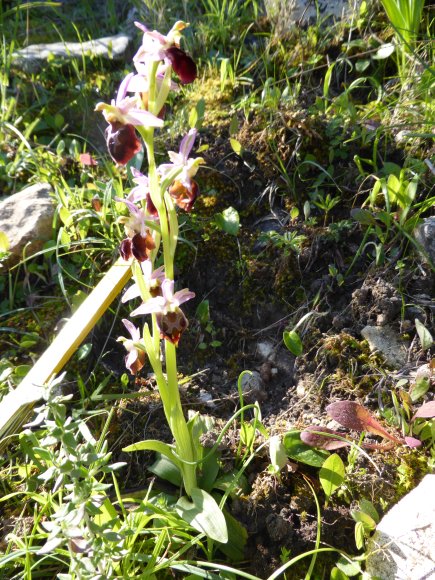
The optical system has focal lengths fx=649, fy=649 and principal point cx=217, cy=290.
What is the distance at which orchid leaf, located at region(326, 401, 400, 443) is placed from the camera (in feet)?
6.19

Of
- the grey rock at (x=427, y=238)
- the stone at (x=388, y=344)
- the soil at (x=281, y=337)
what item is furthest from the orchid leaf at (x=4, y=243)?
the grey rock at (x=427, y=238)

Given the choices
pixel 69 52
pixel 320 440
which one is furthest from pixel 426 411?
pixel 69 52

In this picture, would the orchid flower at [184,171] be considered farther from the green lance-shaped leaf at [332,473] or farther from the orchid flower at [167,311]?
the green lance-shaped leaf at [332,473]

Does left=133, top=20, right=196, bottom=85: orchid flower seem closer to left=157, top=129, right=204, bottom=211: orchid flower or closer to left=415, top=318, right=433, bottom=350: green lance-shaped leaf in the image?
left=157, top=129, right=204, bottom=211: orchid flower

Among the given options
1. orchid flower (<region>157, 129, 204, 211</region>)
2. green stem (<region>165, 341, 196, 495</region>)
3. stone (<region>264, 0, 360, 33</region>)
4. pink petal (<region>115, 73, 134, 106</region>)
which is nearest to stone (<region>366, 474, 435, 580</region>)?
green stem (<region>165, 341, 196, 495</region>)

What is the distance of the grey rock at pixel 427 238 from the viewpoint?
2.21m

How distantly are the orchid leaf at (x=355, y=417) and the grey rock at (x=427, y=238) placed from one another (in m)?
0.63

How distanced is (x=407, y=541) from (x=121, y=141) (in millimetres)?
1236

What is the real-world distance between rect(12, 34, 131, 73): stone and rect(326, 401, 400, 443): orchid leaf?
233 centimetres

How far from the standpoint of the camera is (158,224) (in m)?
1.74

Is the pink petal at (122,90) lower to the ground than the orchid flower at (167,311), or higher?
higher

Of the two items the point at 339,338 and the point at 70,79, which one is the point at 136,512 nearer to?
the point at 339,338

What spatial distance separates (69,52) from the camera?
336 cm

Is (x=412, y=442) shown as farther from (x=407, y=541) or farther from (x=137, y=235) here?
(x=137, y=235)
